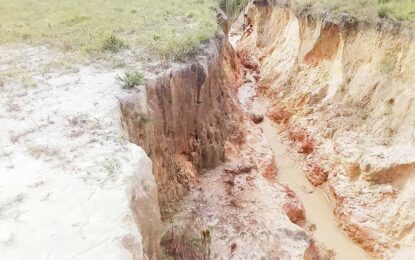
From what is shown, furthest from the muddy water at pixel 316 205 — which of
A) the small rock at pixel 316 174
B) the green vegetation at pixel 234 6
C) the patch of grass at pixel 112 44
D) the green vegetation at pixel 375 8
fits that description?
the green vegetation at pixel 234 6

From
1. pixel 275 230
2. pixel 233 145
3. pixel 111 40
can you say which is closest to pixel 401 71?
pixel 233 145

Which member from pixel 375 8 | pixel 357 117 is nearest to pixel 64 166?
pixel 357 117

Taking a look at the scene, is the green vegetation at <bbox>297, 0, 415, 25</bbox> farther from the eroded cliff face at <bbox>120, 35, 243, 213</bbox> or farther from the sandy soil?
the sandy soil

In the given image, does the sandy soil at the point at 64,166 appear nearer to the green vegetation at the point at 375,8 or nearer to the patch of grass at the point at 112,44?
the patch of grass at the point at 112,44

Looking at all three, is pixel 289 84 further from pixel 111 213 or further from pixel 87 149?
pixel 111 213

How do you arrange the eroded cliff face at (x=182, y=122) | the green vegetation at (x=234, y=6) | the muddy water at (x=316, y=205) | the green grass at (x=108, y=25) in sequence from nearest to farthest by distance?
the eroded cliff face at (x=182, y=122), the muddy water at (x=316, y=205), the green grass at (x=108, y=25), the green vegetation at (x=234, y=6)

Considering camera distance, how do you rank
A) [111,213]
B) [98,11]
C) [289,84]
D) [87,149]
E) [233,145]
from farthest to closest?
[289,84]
[98,11]
[233,145]
[87,149]
[111,213]
